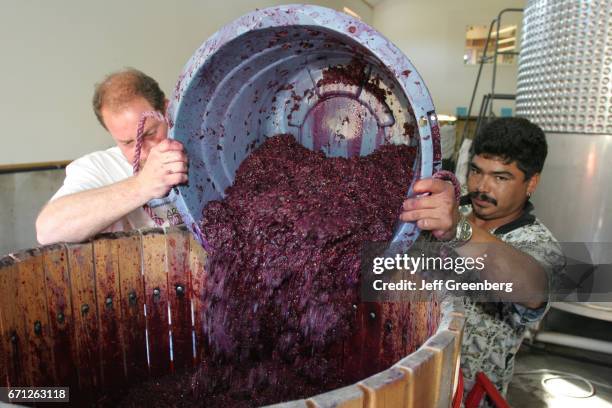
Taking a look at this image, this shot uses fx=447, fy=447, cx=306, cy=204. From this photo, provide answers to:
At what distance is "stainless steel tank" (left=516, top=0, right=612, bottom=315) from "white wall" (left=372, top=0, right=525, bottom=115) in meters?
6.70

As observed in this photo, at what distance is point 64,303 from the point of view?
1.37 meters

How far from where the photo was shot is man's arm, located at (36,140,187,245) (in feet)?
3.85

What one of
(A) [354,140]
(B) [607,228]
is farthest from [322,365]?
(B) [607,228]

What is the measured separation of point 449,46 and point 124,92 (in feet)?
28.7

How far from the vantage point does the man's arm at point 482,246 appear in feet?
3.28

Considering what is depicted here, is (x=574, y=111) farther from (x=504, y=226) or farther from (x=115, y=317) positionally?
(x=115, y=317)

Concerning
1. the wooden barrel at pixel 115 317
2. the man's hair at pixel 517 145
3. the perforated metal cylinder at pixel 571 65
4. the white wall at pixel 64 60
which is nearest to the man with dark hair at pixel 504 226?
the man's hair at pixel 517 145

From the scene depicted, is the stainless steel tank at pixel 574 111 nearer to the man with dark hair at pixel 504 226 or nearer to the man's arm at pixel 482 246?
the man with dark hair at pixel 504 226

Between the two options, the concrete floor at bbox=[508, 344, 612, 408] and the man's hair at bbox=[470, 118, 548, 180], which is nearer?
the man's hair at bbox=[470, 118, 548, 180]

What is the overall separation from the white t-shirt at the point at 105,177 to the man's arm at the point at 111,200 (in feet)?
0.47

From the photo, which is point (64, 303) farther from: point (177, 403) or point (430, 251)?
point (430, 251)

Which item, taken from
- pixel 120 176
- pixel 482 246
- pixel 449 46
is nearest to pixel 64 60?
pixel 120 176

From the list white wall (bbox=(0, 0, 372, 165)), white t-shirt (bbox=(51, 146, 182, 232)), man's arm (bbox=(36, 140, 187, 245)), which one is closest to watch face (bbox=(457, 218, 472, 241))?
man's arm (bbox=(36, 140, 187, 245))

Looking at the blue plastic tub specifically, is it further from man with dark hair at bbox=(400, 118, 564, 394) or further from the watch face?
man with dark hair at bbox=(400, 118, 564, 394)
